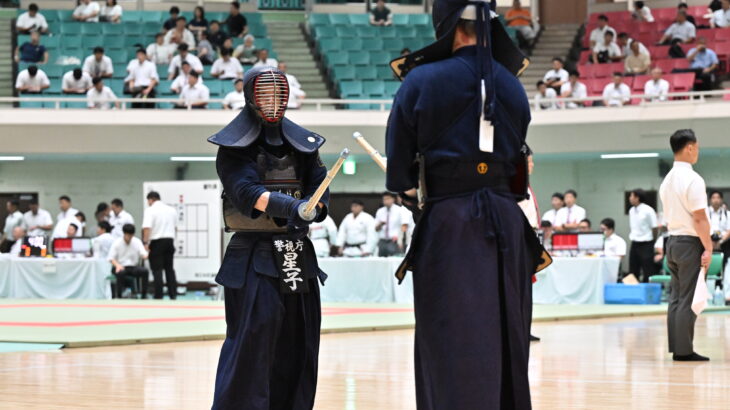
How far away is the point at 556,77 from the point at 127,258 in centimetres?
987

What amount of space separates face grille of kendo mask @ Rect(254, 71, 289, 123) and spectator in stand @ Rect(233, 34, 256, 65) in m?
19.1

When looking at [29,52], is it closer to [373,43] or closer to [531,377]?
[373,43]

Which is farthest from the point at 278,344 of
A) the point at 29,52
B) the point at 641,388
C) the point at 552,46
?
the point at 552,46

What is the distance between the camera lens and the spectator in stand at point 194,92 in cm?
2239

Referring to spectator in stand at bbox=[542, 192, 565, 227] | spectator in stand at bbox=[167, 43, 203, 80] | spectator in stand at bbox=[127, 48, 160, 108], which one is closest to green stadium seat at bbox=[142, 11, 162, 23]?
spectator in stand at bbox=[167, 43, 203, 80]

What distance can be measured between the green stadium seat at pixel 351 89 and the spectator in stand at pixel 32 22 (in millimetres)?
6767

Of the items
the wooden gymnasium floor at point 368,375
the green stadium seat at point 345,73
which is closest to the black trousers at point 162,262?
the wooden gymnasium floor at point 368,375

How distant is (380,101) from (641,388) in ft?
49.6

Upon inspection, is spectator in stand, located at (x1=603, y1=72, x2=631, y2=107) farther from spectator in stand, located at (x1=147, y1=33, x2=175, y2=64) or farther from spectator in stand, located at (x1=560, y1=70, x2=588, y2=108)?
spectator in stand, located at (x1=147, y1=33, x2=175, y2=64)

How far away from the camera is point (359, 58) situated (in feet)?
83.4

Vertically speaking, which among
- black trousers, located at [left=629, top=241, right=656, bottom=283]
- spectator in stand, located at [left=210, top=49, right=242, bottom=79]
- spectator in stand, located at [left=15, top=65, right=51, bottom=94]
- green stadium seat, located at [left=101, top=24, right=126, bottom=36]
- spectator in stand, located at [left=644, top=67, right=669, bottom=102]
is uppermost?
green stadium seat, located at [left=101, top=24, right=126, bottom=36]

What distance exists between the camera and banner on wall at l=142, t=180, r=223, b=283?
58.9 ft

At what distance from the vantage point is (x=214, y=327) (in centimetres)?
1169

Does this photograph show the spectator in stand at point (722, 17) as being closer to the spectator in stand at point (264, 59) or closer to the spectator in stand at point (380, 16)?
the spectator in stand at point (380, 16)
